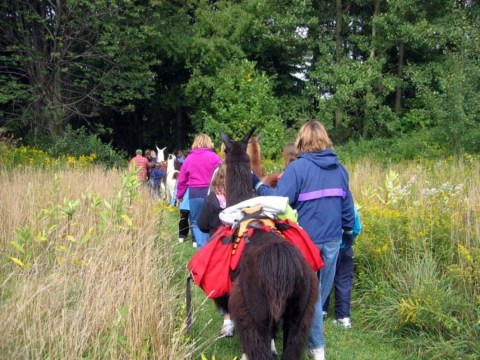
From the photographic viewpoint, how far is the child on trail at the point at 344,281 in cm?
544

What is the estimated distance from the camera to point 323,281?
4.93m

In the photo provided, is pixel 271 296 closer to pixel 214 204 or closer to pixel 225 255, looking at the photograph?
pixel 225 255

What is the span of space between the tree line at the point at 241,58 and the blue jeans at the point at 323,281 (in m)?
14.9

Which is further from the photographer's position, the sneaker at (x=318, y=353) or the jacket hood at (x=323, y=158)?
the jacket hood at (x=323, y=158)

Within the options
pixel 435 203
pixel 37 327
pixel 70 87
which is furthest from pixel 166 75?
pixel 37 327

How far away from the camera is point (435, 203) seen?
617 centimetres

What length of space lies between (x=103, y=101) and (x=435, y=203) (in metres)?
20.8

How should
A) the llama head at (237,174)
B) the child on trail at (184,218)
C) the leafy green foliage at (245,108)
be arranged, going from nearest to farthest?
the llama head at (237,174)
the child on trail at (184,218)
the leafy green foliage at (245,108)

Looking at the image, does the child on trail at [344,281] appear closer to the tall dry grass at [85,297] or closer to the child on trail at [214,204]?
the child on trail at [214,204]

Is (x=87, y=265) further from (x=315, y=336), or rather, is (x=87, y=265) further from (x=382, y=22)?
(x=382, y=22)

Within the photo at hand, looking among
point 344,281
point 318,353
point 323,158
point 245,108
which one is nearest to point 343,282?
point 344,281

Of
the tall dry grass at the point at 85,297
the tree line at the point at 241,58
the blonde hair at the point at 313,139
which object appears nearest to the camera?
the tall dry grass at the point at 85,297

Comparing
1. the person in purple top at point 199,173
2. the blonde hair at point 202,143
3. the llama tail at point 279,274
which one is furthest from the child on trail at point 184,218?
the llama tail at point 279,274

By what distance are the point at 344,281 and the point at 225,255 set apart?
7.01 feet
